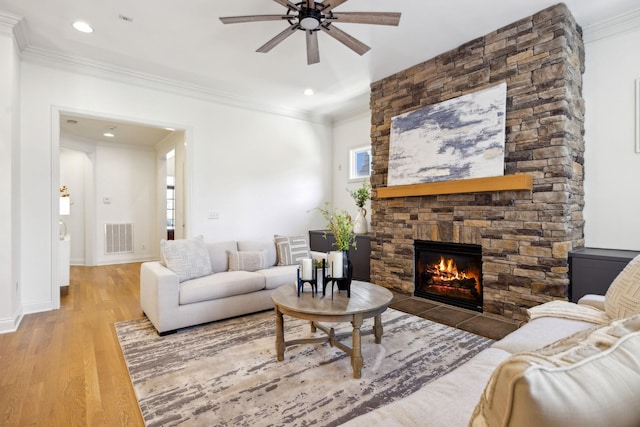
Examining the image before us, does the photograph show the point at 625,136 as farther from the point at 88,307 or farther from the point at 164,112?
the point at 88,307

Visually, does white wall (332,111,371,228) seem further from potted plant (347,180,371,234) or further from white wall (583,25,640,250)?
white wall (583,25,640,250)

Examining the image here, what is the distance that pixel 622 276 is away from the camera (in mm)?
1769

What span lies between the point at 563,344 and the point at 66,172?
876 cm

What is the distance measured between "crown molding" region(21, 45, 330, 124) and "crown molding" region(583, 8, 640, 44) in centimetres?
414

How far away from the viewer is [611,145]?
10.1 feet

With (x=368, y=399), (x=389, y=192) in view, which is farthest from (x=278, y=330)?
(x=389, y=192)

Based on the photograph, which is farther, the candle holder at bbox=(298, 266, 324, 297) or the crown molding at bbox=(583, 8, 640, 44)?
the crown molding at bbox=(583, 8, 640, 44)

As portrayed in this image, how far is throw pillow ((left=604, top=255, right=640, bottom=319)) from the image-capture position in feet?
5.21

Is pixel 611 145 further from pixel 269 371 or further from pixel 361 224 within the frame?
pixel 269 371

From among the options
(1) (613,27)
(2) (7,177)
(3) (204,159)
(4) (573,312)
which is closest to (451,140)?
(1) (613,27)

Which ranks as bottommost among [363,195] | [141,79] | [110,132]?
[363,195]

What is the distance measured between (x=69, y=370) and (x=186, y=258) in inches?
50.9

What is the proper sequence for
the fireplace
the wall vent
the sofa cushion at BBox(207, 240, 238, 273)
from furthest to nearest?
the wall vent < the sofa cushion at BBox(207, 240, 238, 273) < the fireplace

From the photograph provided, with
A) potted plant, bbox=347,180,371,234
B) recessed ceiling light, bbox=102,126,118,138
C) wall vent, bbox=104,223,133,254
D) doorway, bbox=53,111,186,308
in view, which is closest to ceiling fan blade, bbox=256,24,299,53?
potted plant, bbox=347,180,371,234
